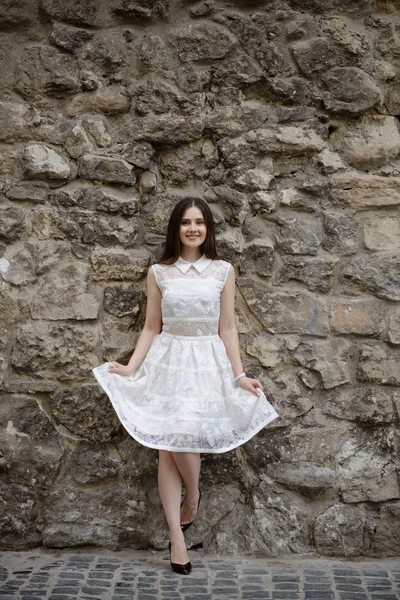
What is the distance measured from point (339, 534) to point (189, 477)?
805 mm

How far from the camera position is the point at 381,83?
3.39 meters

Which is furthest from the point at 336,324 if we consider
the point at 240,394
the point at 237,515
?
the point at 237,515

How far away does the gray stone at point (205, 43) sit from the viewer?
3.32 m

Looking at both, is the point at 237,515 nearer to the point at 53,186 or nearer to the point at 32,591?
the point at 32,591

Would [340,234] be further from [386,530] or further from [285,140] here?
[386,530]

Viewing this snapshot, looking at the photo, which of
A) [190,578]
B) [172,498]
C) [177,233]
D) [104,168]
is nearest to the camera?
[190,578]

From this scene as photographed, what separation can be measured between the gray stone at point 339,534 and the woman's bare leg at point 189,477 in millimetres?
611

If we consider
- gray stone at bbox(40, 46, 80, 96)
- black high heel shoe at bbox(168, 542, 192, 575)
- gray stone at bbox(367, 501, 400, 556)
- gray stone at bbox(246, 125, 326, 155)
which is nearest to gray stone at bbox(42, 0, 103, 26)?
gray stone at bbox(40, 46, 80, 96)

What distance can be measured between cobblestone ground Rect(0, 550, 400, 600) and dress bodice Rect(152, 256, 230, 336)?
109 centimetres

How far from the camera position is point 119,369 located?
3.05 m

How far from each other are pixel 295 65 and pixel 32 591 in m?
2.73

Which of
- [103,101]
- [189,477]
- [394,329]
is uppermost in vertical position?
[103,101]

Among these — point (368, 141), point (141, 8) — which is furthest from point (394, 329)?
point (141, 8)

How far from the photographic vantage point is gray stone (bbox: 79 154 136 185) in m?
3.27
